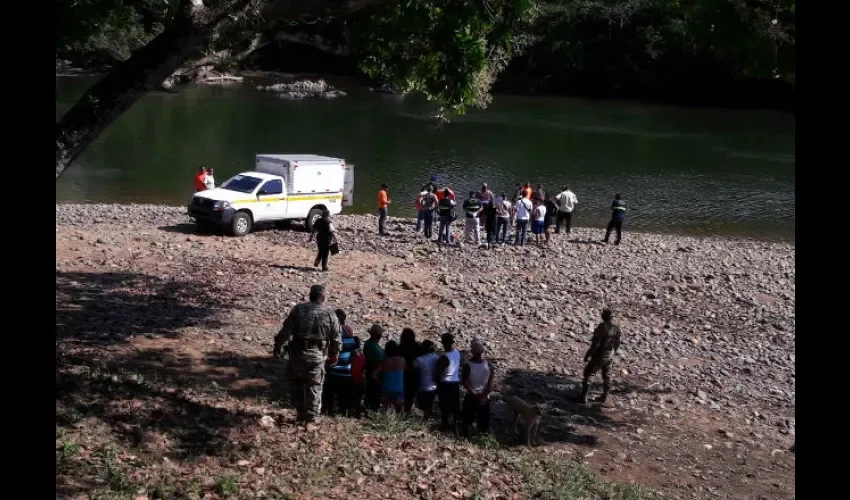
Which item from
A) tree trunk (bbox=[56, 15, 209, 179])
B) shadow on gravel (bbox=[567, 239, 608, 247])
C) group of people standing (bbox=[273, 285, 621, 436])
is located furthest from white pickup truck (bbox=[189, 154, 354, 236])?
tree trunk (bbox=[56, 15, 209, 179])

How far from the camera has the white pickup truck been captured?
24494mm

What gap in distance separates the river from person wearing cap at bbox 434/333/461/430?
76.4ft

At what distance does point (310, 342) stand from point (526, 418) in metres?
3.79

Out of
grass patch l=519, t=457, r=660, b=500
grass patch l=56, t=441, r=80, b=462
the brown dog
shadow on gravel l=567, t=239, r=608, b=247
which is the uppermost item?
shadow on gravel l=567, t=239, r=608, b=247

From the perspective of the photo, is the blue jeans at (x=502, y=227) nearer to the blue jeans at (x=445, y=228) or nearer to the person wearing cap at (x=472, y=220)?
the person wearing cap at (x=472, y=220)

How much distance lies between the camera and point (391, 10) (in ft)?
50.1

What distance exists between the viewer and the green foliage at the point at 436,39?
1438cm

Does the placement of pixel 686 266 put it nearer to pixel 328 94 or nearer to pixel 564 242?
pixel 564 242

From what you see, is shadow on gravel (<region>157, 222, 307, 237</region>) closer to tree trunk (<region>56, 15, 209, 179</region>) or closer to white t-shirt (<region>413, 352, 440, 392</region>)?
white t-shirt (<region>413, 352, 440, 392</region>)

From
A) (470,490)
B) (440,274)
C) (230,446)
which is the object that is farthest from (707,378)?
(230,446)

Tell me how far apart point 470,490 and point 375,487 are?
1028 mm

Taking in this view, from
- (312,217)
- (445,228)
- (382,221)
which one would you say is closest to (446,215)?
(445,228)

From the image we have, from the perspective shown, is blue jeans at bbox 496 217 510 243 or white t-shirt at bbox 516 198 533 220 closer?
white t-shirt at bbox 516 198 533 220

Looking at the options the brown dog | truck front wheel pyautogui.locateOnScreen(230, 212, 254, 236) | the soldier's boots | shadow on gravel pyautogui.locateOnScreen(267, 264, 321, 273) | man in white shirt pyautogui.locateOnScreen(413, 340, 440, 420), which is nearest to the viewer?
man in white shirt pyautogui.locateOnScreen(413, 340, 440, 420)
